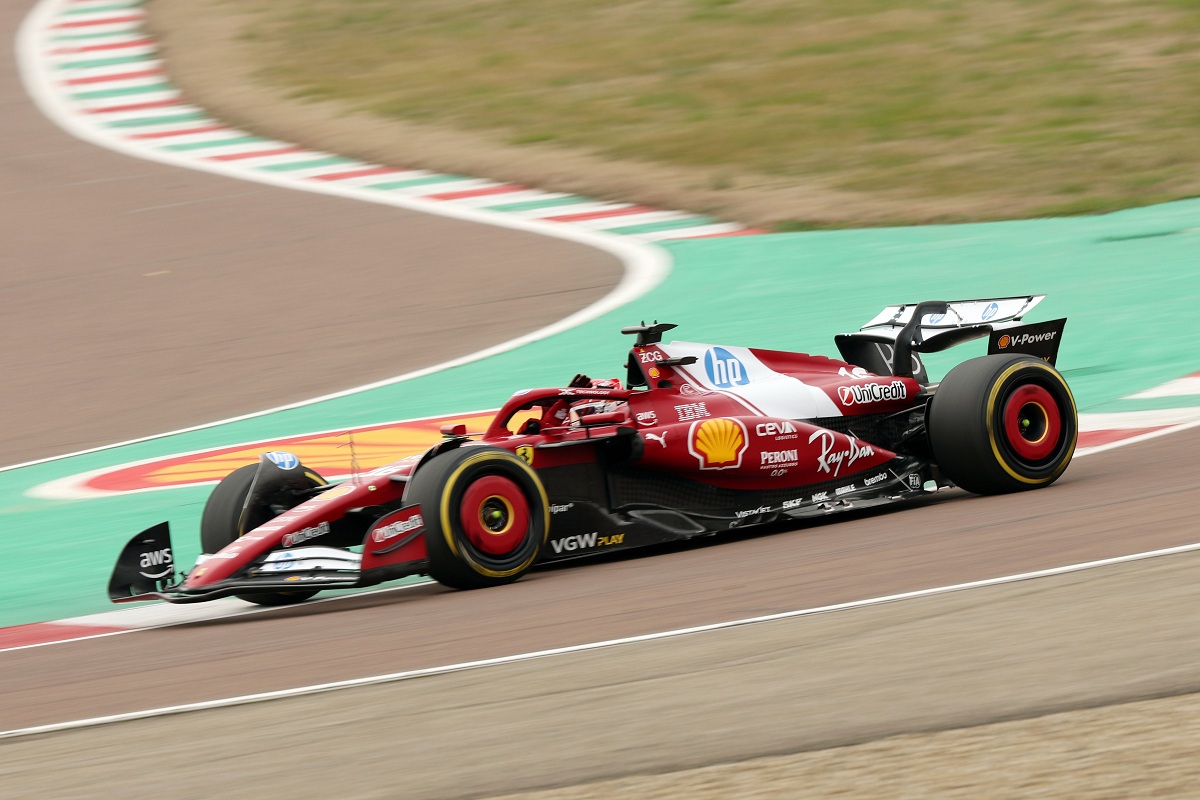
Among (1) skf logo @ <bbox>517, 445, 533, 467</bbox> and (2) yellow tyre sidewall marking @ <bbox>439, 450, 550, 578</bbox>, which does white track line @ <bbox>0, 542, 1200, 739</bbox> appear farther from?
(1) skf logo @ <bbox>517, 445, 533, 467</bbox>

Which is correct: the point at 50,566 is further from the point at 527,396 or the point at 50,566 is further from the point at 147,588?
the point at 527,396

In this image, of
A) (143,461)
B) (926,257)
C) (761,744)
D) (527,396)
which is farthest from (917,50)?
(761,744)

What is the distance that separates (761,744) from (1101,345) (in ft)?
26.3

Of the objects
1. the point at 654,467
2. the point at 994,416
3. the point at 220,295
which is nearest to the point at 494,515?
the point at 654,467

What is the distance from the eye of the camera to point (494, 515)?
25.0 ft

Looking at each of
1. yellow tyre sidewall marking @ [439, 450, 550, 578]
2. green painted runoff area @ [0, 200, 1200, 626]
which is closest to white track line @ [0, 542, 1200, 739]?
yellow tyre sidewall marking @ [439, 450, 550, 578]

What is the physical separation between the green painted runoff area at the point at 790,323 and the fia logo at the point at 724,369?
294 cm

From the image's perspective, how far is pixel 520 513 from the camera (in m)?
7.68

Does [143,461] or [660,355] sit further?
[143,461]

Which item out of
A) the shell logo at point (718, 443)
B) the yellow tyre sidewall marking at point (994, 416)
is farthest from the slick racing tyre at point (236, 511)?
the yellow tyre sidewall marking at point (994, 416)

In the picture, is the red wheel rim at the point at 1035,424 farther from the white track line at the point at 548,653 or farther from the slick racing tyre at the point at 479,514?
the slick racing tyre at the point at 479,514

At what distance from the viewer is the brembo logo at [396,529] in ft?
24.3

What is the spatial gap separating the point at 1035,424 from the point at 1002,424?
0.25 m

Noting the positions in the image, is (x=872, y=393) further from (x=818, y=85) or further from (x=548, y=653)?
(x=818, y=85)
